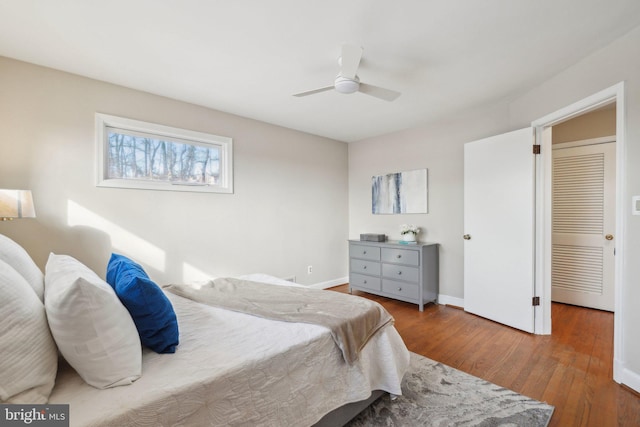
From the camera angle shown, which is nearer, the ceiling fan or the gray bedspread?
the gray bedspread

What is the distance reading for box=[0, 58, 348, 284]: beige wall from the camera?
2352mm

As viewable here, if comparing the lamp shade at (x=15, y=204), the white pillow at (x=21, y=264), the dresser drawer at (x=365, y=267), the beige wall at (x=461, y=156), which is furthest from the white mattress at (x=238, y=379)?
the dresser drawer at (x=365, y=267)

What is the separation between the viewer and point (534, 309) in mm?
2785

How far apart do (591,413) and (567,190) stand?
284 cm

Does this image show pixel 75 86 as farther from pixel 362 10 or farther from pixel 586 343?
pixel 586 343

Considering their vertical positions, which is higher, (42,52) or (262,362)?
(42,52)

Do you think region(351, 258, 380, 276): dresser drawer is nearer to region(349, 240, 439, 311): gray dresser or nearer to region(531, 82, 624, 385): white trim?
region(349, 240, 439, 311): gray dresser

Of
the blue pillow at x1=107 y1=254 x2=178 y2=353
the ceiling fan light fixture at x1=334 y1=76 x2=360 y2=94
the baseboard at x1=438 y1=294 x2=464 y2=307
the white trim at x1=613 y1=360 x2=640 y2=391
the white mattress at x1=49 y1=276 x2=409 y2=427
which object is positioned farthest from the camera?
the baseboard at x1=438 y1=294 x2=464 y2=307

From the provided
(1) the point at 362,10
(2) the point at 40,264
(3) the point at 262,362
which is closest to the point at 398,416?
(3) the point at 262,362

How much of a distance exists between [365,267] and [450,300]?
3.83 feet

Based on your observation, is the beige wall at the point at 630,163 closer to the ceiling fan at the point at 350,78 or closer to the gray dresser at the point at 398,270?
the ceiling fan at the point at 350,78

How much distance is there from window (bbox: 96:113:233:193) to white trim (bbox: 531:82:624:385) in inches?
130

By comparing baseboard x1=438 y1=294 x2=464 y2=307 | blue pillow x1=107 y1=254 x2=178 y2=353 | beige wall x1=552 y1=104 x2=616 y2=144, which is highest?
beige wall x1=552 y1=104 x2=616 y2=144

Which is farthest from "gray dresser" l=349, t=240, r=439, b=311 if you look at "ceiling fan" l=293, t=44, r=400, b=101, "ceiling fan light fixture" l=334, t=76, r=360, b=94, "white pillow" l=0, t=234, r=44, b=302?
"white pillow" l=0, t=234, r=44, b=302
